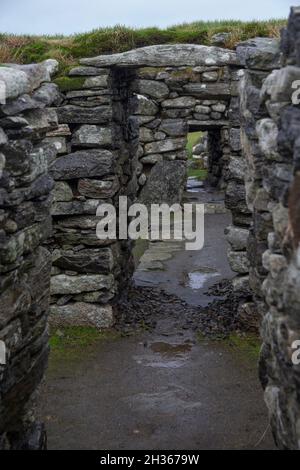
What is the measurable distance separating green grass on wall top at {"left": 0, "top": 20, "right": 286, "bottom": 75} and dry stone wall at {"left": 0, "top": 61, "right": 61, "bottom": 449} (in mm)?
3353

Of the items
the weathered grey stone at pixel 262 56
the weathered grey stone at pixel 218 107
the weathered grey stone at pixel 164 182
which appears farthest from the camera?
the weathered grey stone at pixel 218 107

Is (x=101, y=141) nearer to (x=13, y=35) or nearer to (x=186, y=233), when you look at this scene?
(x=13, y=35)

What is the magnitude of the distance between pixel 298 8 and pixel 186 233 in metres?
10.2

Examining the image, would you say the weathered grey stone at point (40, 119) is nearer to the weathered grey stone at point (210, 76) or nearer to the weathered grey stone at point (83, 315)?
the weathered grey stone at point (83, 315)

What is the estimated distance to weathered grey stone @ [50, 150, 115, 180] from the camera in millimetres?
8836

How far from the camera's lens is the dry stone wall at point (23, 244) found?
4809mm

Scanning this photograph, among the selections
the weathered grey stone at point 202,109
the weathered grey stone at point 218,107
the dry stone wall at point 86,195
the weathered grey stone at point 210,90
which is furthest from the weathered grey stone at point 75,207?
the weathered grey stone at point 218,107

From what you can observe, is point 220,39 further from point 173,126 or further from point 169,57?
point 173,126

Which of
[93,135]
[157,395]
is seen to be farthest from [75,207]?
[157,395]

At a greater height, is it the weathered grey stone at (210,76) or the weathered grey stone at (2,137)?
the weathered grey stone at (210,76)

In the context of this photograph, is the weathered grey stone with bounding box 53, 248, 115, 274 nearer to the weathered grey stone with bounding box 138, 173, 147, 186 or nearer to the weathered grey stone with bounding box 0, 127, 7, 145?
the weathered grey stone with bounding box 0, 127, 7, 145

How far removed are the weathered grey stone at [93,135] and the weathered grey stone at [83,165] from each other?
12 centimetres

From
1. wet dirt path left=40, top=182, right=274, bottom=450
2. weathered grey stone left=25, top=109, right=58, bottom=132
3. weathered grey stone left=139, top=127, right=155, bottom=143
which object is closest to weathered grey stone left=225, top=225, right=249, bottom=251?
wet dirt path left=40, top=182, right=274, bottom=450
